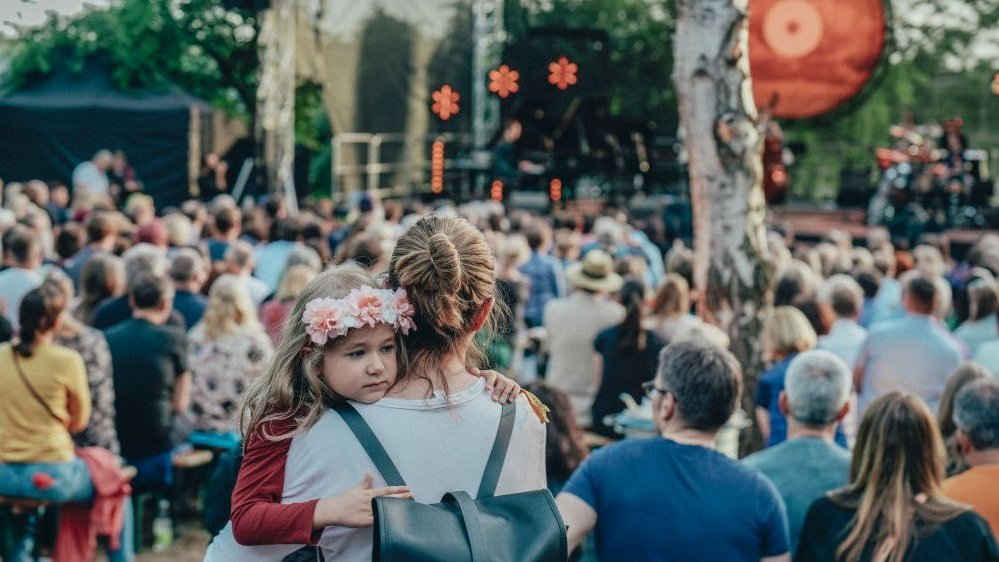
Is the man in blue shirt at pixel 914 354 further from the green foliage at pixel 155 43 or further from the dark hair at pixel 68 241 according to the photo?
the green foliage at pixel 155 43

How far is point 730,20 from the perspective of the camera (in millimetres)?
4836

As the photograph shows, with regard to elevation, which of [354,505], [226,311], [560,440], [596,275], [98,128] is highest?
[98,128]

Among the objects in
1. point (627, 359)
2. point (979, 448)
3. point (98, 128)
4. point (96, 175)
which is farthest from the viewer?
point (98, 128)

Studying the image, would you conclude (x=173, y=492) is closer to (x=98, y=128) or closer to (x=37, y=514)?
(x=37, y=514)

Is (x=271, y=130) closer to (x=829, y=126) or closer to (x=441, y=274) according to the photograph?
(x=441, y=274)

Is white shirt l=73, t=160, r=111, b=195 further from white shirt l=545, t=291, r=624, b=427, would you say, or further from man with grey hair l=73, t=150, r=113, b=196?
white shirt l=545, t=291, r=624, b=427

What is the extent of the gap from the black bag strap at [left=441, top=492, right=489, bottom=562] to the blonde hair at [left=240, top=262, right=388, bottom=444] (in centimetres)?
28

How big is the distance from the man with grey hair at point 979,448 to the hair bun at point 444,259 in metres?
1.92

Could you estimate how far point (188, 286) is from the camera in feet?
20.9

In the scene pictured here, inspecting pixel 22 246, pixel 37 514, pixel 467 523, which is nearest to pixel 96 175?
pixel 22 246

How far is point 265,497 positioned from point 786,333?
3.38 metres

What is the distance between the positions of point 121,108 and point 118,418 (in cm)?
1414

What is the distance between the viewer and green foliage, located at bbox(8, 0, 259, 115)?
18797 millimetres

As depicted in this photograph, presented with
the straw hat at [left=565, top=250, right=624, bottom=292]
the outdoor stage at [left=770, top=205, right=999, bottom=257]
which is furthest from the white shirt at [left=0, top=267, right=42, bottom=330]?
the outdoor stage at [left=770, top=205, right=999, bottom=257]
